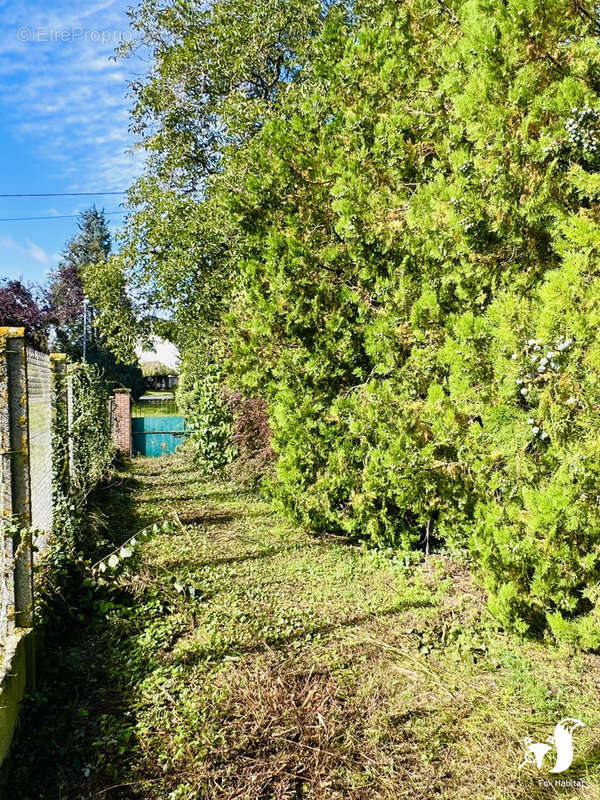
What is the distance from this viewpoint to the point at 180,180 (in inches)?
436

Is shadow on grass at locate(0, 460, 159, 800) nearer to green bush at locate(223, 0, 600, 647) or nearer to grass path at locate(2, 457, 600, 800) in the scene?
grass path at locate(2, 457, 600, 800)

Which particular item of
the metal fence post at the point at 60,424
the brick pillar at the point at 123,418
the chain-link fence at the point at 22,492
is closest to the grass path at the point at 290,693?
the chain-link fence at the point at 22,492

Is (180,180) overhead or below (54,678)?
overhead

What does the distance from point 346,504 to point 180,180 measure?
826 centimetres

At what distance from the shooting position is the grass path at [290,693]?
95.7 inches

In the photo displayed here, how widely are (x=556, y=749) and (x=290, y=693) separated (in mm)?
1355

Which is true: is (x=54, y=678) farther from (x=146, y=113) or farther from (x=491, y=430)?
(x=146, y=113)

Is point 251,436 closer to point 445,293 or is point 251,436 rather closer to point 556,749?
point 445,293

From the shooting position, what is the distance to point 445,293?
4293 millimetres

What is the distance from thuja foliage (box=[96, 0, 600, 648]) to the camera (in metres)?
3.15

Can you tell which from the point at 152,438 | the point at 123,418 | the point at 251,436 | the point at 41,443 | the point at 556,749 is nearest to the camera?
the point at 556,749

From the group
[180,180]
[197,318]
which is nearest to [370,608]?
[197,318]

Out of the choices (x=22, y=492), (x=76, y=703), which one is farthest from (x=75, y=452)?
(x=76, y=703)

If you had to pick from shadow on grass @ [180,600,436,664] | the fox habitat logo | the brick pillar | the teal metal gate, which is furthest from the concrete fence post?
the teal metal gate
